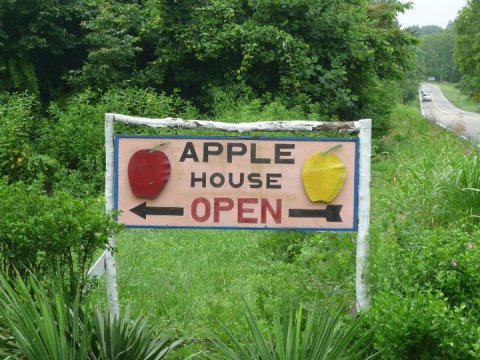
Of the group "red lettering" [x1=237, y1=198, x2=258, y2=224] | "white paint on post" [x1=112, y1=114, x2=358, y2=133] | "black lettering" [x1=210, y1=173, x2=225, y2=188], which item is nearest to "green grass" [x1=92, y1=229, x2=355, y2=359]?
"red lettering" [x1=237, y1=198, x2=258, y2=224]

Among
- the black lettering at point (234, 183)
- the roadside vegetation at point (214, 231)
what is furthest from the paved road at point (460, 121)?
the black lettering at point (234, 183)

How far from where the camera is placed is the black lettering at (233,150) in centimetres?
462

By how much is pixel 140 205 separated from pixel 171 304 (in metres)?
0.97

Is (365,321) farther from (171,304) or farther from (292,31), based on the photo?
(292,31)

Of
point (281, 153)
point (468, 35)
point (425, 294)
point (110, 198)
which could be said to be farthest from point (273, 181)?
point (468, 35)

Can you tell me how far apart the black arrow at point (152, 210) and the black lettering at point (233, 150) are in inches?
17.9

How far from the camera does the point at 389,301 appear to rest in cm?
365

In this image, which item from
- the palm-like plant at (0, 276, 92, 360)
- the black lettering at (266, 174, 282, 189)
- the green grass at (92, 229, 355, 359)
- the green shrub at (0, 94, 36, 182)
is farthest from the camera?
the green shrub at (0, 94, 36, 182)

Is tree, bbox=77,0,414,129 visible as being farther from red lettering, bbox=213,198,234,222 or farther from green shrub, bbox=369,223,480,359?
green shrub, bbox=369,223,480,359

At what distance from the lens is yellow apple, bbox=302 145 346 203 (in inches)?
181

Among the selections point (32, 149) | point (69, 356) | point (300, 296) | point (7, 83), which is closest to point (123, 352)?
point (69, 356)

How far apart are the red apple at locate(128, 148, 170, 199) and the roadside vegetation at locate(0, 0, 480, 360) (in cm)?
34

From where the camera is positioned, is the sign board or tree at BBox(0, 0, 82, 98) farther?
tree at BBox(0, 0, 82, 98)

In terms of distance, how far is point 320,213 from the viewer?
15.3 feet
